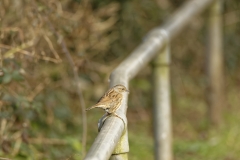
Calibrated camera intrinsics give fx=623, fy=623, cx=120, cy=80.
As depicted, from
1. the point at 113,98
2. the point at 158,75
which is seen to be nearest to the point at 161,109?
the point at 158,75

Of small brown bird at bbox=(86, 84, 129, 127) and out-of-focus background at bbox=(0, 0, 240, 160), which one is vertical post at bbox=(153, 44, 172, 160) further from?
small brown bird at bbox=(86, 84, 129, 127)

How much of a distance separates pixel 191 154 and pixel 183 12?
1.42 m

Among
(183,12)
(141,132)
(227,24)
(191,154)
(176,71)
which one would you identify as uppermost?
(227,24)

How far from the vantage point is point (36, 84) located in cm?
541

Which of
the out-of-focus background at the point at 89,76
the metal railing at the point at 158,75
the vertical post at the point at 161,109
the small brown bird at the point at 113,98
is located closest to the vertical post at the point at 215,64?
the metal railing at the point at 158,75

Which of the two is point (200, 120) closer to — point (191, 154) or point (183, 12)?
point (191, 154)

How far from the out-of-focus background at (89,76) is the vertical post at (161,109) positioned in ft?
1.22

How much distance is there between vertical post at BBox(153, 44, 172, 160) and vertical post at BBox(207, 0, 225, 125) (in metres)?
1.82

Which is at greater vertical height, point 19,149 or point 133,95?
point 133,95

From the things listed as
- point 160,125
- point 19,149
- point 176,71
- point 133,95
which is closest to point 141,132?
point 133,95

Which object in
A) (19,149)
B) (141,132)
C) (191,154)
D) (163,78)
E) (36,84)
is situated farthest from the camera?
(141,132)

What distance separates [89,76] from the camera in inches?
275

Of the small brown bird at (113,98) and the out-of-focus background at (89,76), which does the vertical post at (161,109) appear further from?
the small brown bird at (113,98)

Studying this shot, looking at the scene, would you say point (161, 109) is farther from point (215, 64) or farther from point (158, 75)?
point (215, 64)
